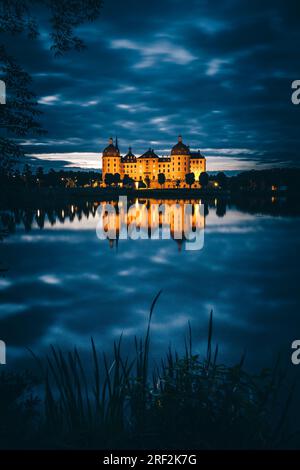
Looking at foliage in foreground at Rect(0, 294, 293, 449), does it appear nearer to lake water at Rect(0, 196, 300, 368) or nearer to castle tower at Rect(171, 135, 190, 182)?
lake water at Rect(0, 196, 300, 368)

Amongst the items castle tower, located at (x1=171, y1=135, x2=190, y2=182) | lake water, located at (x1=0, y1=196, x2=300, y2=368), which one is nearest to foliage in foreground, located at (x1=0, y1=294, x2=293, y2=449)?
lake water, located at (x1=0, y1=196, x2=300, y2=368)

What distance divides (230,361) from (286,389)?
69.2 inches

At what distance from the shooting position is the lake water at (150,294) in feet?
35.3

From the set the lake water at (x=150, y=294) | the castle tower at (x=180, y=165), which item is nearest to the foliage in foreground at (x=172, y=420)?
the lake water at (x=150, y=294)

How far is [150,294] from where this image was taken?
16.0m

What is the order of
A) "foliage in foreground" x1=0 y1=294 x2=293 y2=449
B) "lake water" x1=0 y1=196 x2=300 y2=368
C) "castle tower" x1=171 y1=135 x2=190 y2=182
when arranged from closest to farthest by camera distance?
"foliage in foreground" x1=0 y1=294 x2=293 y2=449, "lake water" x1=0 y1=196 x2=300 y2=368, "castle tower" x1=171 y1=135 x2=190 y2=182

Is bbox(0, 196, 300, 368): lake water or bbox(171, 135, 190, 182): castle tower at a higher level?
bbox(171, 135, 190, 182): castle tower

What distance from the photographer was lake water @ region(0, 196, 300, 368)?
1076cm

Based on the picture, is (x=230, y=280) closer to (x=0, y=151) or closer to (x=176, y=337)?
(x=176, y=337)

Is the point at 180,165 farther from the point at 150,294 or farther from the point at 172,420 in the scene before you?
the point at 172,420

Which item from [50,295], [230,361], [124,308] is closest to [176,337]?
[230,361]

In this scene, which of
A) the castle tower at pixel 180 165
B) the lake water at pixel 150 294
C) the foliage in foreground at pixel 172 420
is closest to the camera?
the foliage in foreground at pixel 172 420

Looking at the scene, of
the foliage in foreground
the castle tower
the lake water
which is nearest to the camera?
the foliage in foreground

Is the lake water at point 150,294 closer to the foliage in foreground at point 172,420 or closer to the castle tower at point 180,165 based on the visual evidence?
the foliage in foreground at point 172,420
